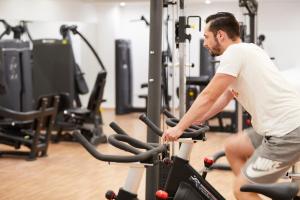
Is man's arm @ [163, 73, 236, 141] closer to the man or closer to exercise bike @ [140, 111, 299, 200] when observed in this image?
the man

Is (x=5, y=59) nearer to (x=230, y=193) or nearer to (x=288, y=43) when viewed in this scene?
(x=230, y=193)

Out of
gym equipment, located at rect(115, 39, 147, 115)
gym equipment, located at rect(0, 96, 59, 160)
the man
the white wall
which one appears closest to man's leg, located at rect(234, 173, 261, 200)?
the man

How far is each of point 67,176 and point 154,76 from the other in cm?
213

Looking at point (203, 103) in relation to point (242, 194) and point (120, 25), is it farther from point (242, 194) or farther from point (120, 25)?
point (120, 25)

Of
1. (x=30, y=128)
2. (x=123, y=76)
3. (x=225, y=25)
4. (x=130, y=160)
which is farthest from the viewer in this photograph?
(x=123, y=76)

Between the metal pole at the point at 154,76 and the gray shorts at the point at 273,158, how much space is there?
1610 mm

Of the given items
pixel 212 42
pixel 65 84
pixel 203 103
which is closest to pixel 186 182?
pixel 203 103

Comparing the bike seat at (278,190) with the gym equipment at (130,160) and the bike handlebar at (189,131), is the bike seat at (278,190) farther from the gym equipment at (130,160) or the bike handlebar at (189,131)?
the bike handlebar at (189,131)

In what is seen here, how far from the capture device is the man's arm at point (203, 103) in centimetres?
276

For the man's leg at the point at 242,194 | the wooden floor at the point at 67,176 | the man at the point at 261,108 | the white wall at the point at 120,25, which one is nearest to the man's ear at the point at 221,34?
the man at the point at 261,108

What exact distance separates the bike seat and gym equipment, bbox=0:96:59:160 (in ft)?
15.4

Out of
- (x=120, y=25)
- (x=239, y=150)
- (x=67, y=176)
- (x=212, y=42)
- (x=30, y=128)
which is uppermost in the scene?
(x=120, y=25)

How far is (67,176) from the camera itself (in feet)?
19.4

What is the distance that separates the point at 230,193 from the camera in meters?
5.17
